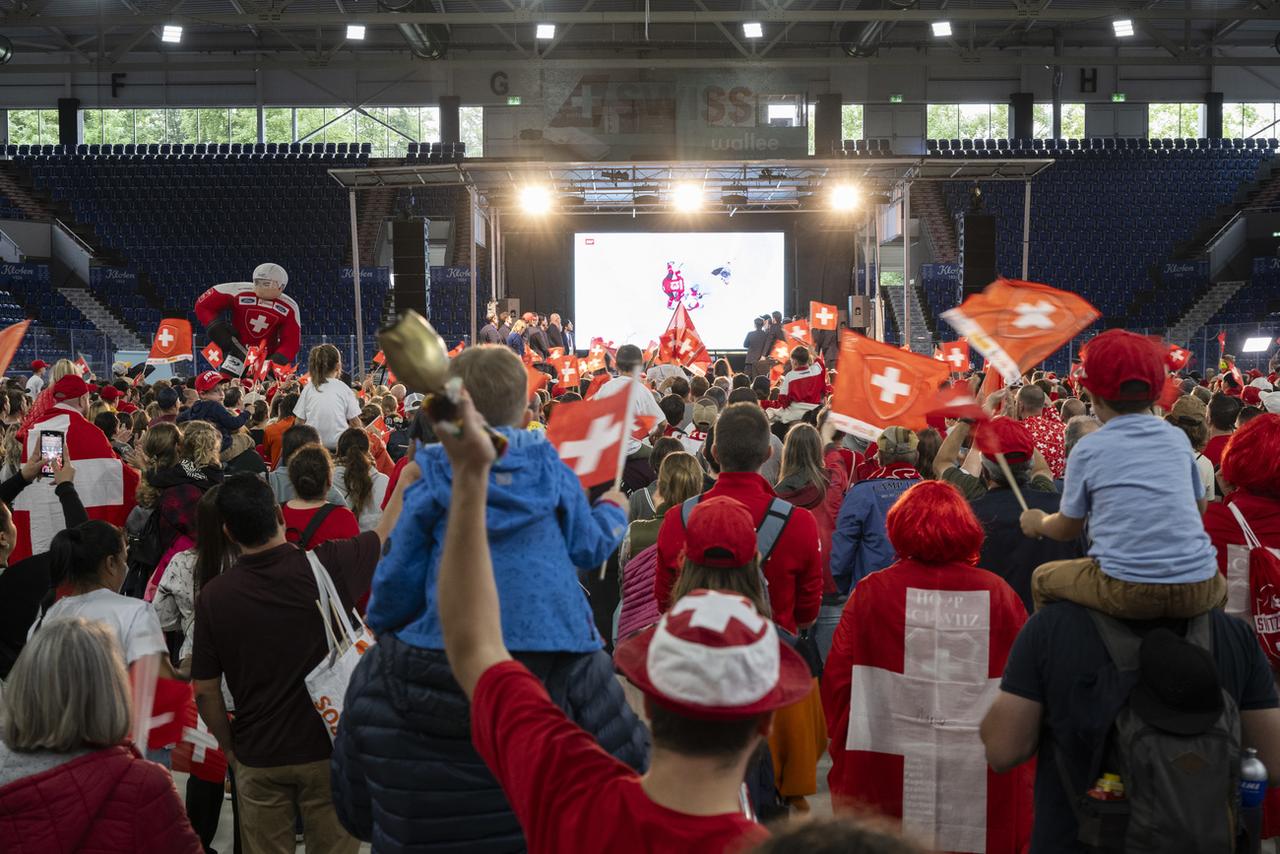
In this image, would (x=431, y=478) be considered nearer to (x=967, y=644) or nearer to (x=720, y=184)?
(x=967, y=644)

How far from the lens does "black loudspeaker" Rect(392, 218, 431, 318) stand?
56.1 feet

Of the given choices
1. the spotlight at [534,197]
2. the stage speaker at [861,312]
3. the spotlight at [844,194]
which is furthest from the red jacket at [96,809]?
the stage speaker at [861,312]

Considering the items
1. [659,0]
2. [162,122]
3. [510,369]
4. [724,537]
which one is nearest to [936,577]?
[724,537]

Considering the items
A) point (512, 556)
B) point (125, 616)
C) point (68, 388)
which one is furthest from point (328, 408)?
point (512, 556)

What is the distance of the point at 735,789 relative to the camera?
1.50 metres

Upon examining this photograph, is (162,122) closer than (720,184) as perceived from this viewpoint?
No

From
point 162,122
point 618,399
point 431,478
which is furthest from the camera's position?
point 162,122

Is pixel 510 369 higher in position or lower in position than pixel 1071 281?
lower

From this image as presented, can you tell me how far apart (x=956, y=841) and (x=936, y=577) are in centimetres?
68

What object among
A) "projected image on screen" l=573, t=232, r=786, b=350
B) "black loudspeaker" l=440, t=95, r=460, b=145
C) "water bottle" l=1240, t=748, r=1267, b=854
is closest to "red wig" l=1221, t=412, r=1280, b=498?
"water bottle" l=1240, t=748, r=1267, b=854

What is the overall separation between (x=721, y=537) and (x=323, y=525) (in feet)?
4.89

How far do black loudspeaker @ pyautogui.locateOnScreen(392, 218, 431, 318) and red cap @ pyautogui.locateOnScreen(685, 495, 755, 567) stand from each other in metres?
14.2

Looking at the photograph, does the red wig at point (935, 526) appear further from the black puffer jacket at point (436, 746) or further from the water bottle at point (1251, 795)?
the black puffer jacket at point (436, 746)

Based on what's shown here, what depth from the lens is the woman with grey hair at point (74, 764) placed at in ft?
7.41
